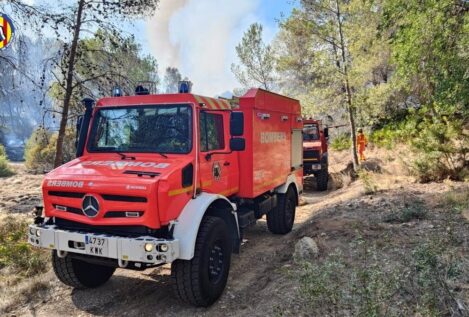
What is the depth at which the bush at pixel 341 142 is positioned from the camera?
74.0 ft

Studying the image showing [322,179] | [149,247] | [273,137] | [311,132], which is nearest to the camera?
[149,247]

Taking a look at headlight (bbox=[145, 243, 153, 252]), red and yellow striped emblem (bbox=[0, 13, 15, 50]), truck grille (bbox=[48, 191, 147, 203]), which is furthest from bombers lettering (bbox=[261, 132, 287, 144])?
red and yellow striped emblem (bbox=[0, 13, 15, 50])

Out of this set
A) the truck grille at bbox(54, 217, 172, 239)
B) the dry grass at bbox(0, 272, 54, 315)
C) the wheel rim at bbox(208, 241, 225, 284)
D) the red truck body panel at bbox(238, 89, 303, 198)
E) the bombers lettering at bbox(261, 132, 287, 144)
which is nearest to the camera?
the truck grille at bbox(54, 217, 172, 239)

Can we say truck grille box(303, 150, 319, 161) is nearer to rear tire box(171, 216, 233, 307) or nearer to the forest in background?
the forest in background

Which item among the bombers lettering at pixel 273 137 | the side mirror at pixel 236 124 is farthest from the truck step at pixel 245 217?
the side mirror at pixel 236 124

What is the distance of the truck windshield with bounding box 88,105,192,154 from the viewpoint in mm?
4977

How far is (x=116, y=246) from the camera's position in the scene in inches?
161

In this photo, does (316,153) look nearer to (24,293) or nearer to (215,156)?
(215,156)

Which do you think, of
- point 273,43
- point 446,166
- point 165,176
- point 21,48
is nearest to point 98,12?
point 21,48

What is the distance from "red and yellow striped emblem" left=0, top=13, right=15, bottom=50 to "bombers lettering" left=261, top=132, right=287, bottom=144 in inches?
223

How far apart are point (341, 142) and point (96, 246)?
20765mm

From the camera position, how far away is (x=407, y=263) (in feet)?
13.6

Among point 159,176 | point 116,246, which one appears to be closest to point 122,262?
point 116,246

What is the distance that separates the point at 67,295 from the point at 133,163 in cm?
204
